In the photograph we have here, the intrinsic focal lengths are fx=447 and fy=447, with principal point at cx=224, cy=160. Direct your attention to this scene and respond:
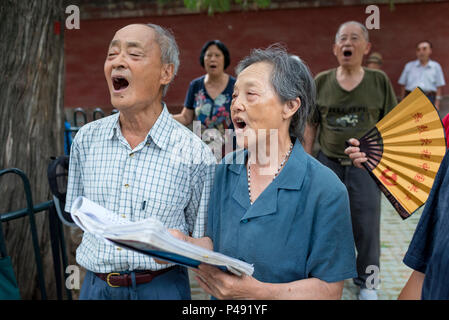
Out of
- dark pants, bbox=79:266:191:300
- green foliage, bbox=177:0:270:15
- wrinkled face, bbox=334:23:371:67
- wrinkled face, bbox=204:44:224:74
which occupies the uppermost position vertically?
green foliage, bbox=177:0:270:15

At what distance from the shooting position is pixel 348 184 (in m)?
3.65

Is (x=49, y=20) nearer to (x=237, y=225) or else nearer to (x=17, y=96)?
(x=17, y=96)

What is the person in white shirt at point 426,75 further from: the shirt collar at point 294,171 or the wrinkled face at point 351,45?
the shirt collar at point 294,171

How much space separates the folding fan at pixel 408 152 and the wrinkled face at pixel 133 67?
1.33m

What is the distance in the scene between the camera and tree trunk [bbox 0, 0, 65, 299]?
9.22 ft

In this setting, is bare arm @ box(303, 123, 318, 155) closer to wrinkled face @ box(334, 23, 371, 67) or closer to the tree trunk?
wrinkled face @ box(334, 23, 371, 67)

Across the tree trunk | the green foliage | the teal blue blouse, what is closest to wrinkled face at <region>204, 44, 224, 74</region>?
the tree trunk

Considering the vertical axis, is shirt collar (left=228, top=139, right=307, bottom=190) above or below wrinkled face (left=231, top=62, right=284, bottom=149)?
below

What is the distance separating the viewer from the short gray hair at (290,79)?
1674mm

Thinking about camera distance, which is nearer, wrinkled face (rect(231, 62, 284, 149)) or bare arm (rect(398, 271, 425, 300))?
bare arm (rect(398, 271, 425, 300))

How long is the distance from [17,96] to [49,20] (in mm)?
557

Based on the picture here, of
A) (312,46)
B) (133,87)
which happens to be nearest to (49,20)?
(133,87)

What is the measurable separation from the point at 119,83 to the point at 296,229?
97 centimetres

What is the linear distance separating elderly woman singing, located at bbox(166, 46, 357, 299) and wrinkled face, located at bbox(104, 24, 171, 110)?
0.40m
